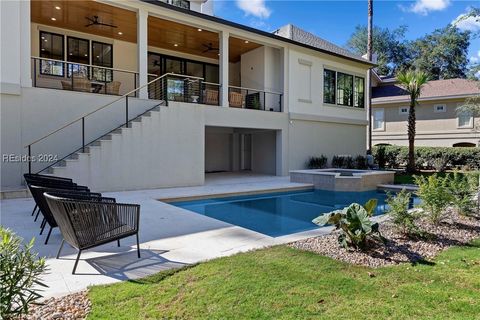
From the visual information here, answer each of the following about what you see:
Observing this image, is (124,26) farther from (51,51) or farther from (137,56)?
(51,51)

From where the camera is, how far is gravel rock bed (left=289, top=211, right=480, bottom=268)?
15.6 ft

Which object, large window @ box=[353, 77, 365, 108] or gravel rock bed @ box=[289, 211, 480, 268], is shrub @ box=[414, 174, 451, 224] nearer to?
gravel rock bed @ box=[289, 211, 480, 268]

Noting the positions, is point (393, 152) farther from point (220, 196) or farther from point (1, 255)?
point (1, 255)

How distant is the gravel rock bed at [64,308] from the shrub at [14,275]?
628 mm

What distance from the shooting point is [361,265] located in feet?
14.8

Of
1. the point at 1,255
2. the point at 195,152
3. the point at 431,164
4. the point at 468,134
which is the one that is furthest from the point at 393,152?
the point at 1,255

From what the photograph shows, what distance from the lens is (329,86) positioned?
1962 cm

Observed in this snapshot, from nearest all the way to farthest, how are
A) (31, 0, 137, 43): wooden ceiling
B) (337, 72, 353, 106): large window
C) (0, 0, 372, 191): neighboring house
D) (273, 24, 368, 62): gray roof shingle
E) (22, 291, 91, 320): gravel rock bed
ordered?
(22, 291, 91, 320): gravel rock bed, (0, 0, 372, 191): neighboring house, (31, 0, 137, 43): wooden ceiling, (337, 72, 353, 106): large window, (273, 24, 368, 62): gray roof shingle

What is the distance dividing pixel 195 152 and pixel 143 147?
6.92ft

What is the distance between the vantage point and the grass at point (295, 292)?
321 centimetres

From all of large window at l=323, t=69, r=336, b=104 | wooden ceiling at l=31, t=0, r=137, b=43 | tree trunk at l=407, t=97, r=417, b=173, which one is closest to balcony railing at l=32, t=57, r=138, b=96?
wooden ceiling at l=31, t=0, r=137, b=43

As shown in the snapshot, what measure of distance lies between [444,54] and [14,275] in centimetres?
4549

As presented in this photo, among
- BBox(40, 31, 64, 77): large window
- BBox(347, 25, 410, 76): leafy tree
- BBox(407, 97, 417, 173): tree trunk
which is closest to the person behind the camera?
BBox(40, 31, 64, 77): large window

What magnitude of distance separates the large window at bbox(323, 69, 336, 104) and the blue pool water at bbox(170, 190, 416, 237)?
811 cm
